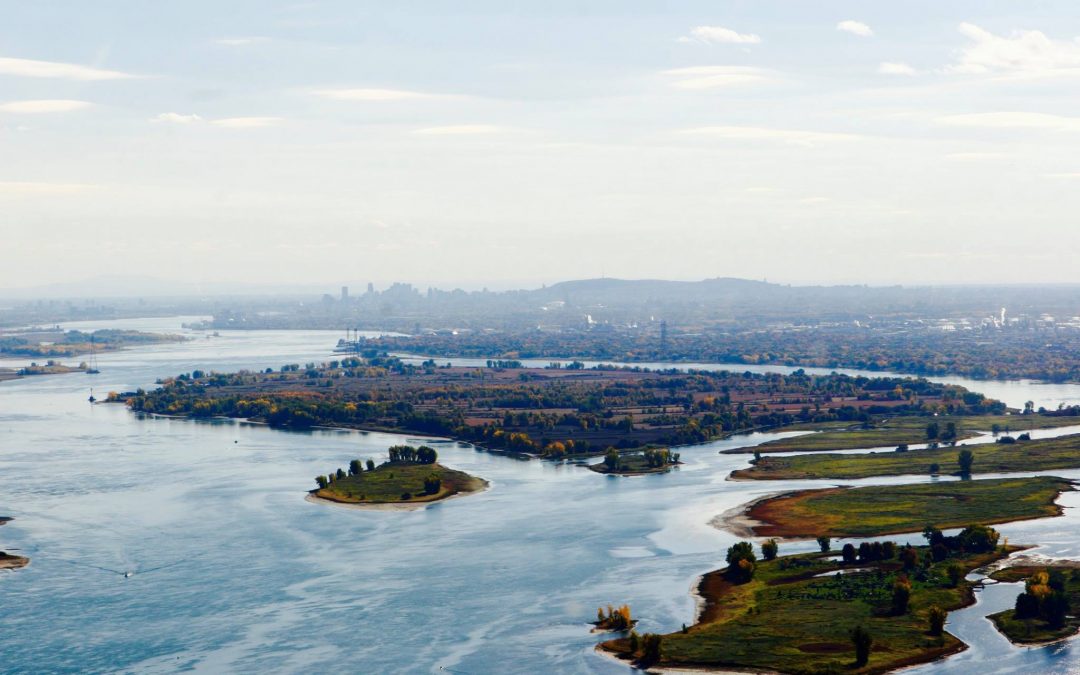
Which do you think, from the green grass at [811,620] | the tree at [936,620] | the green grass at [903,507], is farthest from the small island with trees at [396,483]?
the tree at [936,620]

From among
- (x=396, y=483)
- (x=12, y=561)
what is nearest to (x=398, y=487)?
(x=396, y=483)

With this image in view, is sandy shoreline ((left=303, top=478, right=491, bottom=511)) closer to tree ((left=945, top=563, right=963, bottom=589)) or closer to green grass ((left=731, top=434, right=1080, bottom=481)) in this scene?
green grass ((left=731, top=434, right=1080, bottom=481))

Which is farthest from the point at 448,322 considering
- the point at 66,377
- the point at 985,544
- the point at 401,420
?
the point at 985,544

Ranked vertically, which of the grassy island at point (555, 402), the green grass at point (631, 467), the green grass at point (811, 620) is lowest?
the green grass at point (811, 620)

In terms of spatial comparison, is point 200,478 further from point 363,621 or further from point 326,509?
point 363,621

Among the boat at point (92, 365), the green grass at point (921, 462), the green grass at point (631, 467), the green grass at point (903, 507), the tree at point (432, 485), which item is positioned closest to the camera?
the green grass at point (903, 507)

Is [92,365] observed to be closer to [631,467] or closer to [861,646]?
[631,467]

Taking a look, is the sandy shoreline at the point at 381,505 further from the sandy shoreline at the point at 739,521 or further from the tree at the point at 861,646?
the tree at the point at 861,646
